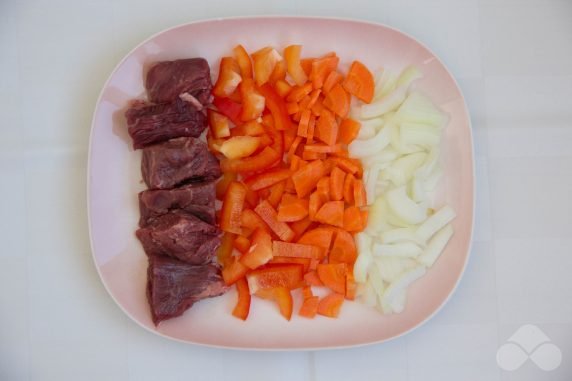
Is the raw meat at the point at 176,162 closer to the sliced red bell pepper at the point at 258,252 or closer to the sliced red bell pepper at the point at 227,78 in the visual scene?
the sliced red bell pepper at the point at 227,78

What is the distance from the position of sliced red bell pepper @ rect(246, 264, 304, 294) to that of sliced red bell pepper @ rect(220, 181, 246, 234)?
0.74ft

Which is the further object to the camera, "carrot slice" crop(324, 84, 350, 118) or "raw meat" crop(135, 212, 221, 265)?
"carrot slice" crop(324, 84, 350, 118)

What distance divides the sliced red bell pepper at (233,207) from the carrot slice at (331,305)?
20.4 inches

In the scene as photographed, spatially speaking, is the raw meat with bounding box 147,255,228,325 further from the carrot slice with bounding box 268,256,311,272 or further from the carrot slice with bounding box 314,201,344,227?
the carrot slice with bounding box 314,201,344,227

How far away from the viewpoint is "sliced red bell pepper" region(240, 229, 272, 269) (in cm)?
226

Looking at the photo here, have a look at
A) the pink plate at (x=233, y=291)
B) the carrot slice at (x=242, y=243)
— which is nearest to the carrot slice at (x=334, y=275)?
the pink plate at (x=233, y=291)

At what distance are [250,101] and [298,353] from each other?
3.95ft

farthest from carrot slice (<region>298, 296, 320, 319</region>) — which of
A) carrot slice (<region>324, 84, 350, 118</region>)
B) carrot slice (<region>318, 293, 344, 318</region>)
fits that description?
carrot slice (<region>324, 84, 350, 118</region>)

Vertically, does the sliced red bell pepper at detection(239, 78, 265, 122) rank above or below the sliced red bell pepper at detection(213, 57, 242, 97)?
below

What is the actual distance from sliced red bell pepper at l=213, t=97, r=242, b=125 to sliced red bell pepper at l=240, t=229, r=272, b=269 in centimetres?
56

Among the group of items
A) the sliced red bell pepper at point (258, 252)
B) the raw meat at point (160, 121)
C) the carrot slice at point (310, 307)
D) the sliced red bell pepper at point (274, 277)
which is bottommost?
the carrot slice at point (310, 307)

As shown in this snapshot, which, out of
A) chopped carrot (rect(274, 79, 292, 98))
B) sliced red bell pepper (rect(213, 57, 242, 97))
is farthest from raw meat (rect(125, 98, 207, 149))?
chopped carrot (rect(274, 79, 292, 98))

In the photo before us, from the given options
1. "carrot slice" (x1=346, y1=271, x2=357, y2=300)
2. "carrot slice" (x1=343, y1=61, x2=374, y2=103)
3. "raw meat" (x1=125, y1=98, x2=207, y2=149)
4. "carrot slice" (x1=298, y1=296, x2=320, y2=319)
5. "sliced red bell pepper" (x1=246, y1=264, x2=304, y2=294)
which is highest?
"carrot slice" (x1=343, y1=61, x2=374, y2=103)

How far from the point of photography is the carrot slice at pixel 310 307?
2299 millimetres
